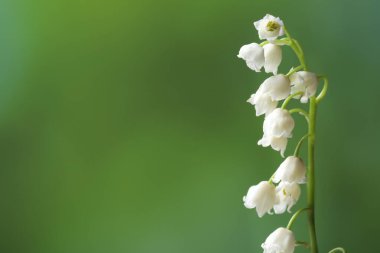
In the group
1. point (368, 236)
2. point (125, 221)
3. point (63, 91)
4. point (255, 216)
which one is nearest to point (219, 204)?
point (255, 216)

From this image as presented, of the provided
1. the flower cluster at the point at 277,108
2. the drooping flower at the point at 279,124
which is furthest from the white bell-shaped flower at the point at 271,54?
the drooping flower at the point at 279,124

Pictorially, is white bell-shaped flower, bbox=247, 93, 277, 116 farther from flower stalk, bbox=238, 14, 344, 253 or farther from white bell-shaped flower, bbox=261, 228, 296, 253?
white bell-shaped flower, bbox=261, 228, 296, 253

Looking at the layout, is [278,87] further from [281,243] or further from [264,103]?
[281,243]

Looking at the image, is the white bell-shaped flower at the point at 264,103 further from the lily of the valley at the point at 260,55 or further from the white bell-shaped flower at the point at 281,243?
the white bell-shaped flower at the point at 281,243

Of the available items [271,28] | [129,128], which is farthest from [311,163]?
[129,128]

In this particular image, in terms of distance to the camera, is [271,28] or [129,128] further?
[129,128]

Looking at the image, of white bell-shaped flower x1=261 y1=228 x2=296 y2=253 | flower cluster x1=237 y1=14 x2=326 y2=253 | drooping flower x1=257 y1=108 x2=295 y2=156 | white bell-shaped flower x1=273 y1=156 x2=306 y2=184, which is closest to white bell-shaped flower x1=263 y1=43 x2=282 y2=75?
flower cluster x1=237 y1=14 x2=326 y2=253

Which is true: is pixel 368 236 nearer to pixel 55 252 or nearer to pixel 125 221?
pixel 125 221
